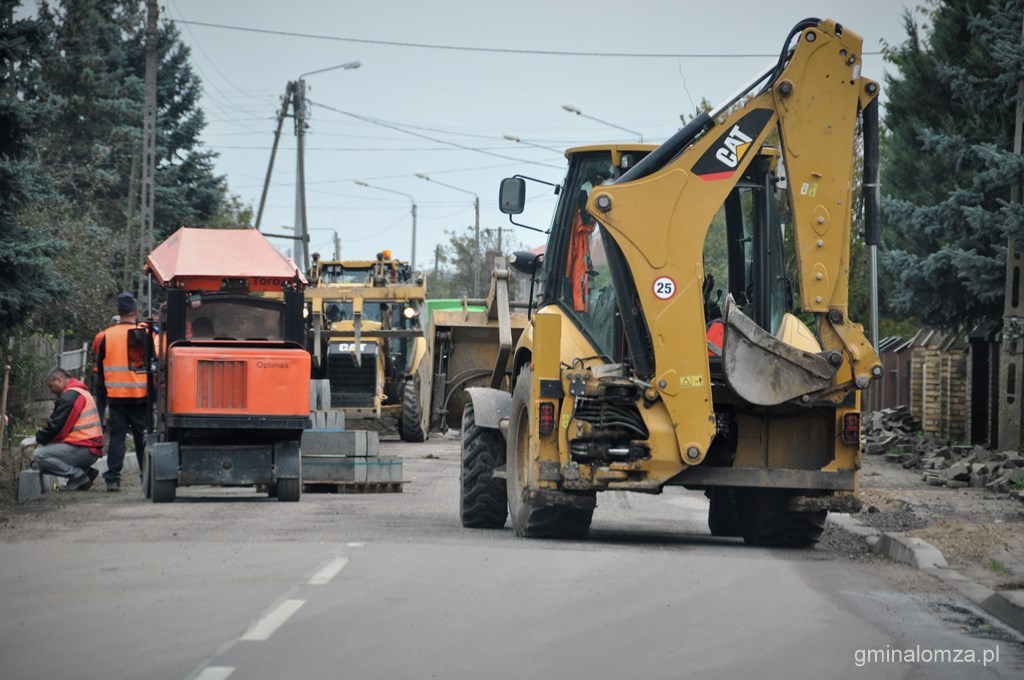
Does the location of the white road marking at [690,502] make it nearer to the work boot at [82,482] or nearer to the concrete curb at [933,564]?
the concrete curb at [933,564]

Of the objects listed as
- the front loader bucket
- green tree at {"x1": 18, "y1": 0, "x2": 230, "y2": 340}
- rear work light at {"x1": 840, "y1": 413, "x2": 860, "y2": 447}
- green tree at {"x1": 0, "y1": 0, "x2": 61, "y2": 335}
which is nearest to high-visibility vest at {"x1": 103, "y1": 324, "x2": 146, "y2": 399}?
green tree at {"x1": 0, "y1": 0, "x2": 61, "y2": 335}

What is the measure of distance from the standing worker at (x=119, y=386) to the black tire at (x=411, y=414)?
12.8m

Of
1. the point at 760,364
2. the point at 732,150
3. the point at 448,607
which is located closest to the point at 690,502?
the point at 760,364

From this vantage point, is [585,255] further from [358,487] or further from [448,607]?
[358,487]

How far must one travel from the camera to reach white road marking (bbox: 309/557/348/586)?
9.73m

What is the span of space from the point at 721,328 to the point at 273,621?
5218 mm

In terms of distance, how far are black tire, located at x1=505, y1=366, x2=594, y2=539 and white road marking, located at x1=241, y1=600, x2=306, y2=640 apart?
3.61m

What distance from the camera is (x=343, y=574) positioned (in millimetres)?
10148

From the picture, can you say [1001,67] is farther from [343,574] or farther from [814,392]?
[343,574]

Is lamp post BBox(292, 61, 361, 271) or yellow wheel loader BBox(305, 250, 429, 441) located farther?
lamp post BBox(292, 61, 361, 271)

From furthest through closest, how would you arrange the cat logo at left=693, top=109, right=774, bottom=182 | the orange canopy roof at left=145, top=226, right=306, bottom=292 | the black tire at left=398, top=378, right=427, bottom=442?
the black tire at left=398, top=378, right=427, bottom=442 < the orange canopy roof at left=145, top=226, right=306, bottom=292 < the cat logo at left=693, top=109, right=774, bottom=182

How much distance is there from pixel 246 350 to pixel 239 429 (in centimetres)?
82

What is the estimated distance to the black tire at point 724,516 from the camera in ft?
46.1

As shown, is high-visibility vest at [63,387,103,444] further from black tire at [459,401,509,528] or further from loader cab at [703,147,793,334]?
loader cab at [703,147,793,334]
